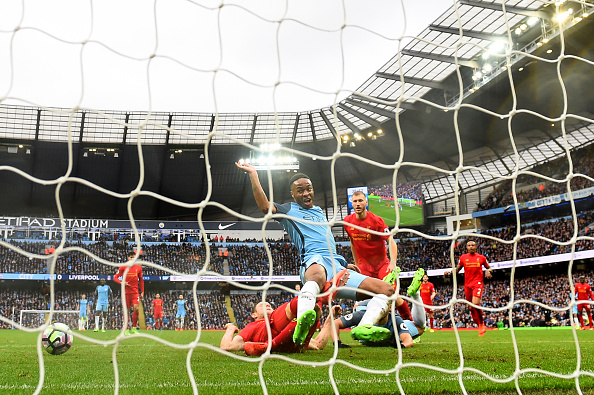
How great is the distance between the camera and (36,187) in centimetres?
3109

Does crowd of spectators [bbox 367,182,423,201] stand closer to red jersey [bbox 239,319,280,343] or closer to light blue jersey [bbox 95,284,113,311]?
light blue jersey [bbox 95,284,113,311]

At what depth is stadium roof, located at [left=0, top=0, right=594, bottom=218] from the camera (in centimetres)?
2080

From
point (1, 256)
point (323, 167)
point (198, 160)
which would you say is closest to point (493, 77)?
point (323, 167)

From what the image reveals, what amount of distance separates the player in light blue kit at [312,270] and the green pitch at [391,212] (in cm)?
2340

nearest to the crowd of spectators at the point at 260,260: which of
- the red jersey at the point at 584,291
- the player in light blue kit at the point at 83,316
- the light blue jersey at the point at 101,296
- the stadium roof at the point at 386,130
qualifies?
the stadium roof at the point at 386,130

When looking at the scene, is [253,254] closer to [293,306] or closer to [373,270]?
[373,270]

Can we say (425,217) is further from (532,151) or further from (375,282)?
(375,282)

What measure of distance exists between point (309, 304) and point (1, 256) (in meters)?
25.3

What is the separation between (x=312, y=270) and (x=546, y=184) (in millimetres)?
28121

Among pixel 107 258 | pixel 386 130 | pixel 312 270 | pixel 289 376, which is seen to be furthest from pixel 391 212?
pixel 289 376

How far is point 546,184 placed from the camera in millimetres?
28500

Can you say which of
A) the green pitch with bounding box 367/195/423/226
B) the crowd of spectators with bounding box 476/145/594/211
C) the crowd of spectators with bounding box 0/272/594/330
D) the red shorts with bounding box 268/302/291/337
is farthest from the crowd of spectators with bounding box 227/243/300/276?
the red shorts with bounding box 268/302/291/337

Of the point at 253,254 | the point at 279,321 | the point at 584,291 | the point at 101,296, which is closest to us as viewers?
the point at 279,321

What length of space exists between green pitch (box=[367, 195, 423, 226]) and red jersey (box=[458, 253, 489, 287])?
18.6 m
